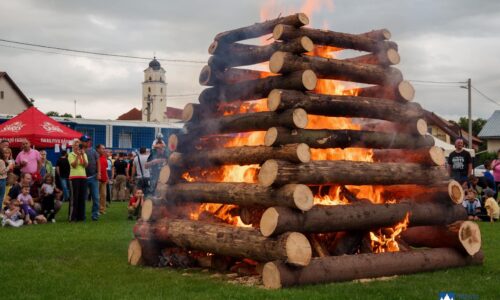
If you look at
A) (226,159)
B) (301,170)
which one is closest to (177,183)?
(226,159)

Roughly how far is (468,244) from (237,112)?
4.10m

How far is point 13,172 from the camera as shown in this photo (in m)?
19.7

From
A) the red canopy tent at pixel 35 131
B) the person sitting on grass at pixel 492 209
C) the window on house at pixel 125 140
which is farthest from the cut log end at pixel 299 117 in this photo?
the window on house at pixel 125 140

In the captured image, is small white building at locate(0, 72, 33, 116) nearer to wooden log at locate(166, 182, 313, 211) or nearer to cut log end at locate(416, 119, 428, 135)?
wooden log at locate(166, 182, 313, 211)

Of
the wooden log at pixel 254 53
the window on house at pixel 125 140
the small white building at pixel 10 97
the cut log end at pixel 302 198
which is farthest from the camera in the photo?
the small white building at pixel 10 97

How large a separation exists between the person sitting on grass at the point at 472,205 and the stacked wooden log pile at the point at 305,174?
8.07m

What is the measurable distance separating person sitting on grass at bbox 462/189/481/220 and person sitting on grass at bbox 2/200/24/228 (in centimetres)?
1170

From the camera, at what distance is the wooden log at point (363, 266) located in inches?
326

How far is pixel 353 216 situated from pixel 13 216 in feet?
33.5

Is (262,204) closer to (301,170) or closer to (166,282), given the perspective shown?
(301,170)

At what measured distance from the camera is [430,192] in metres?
10.6

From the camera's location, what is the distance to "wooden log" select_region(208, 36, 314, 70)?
9.43m

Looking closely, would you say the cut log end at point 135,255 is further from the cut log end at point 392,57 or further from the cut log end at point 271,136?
the cut log end at point 392,57

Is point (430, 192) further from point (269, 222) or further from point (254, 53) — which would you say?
point (254, 53)
